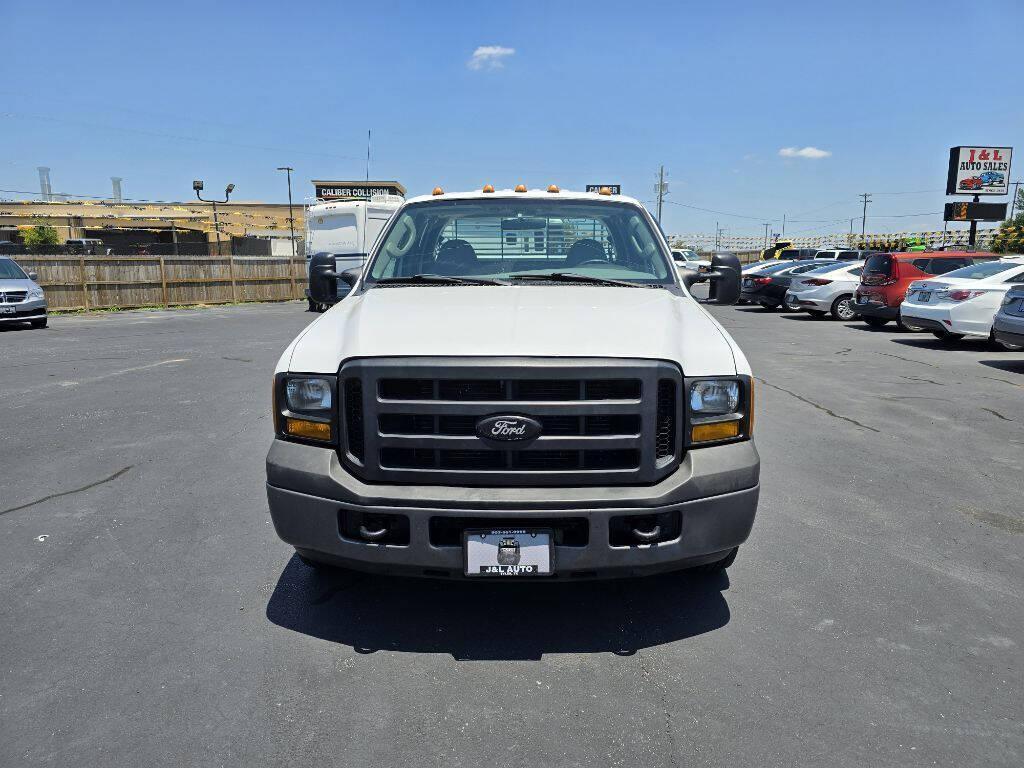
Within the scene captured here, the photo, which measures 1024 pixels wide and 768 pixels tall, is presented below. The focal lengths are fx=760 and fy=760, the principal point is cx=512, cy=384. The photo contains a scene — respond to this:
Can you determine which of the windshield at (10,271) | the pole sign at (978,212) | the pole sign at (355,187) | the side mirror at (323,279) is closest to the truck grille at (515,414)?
the side mirror at (323,279)

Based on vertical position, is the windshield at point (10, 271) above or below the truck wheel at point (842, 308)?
above

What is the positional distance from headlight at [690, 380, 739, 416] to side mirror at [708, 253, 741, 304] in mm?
1745

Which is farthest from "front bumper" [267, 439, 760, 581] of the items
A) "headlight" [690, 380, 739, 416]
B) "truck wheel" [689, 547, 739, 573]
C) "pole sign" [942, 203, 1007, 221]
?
"pole sign" [942, 203, 1007, 221]

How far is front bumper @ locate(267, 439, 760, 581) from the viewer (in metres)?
2.84

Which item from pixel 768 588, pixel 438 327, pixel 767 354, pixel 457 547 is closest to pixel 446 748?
pixel 457 547

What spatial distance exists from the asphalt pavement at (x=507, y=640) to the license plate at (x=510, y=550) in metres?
0.45

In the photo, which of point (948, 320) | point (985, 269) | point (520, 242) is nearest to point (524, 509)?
point (520, 242)

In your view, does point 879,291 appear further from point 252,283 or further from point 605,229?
point 252,283

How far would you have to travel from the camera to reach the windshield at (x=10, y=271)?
16703 mm

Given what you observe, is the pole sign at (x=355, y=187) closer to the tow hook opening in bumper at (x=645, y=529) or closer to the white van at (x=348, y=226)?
the white van at (x=348, y=226)

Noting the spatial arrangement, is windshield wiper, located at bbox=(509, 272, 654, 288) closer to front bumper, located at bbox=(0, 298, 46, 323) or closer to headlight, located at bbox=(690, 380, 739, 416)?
headlight, located at bbox=(690, 380, 739, 416)

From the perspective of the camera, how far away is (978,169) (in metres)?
40.4

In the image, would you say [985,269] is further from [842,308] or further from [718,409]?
[718,409]

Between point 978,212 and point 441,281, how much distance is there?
43602 mm
